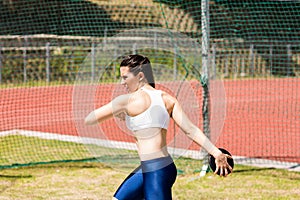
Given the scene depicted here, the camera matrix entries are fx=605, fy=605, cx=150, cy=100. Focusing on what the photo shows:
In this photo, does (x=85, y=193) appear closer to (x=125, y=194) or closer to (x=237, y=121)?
(x=125, y=194)

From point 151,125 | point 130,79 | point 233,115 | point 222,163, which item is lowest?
point 233,115

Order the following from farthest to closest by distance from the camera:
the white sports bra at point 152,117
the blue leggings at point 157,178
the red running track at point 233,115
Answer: the red running track at point 233,115 → the blue leggings at point 157,178 → the white sports bra at point 152,117

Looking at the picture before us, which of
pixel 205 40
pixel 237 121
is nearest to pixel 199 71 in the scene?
pixel 205 40

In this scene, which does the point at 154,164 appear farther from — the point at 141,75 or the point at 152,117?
the point at 141,75

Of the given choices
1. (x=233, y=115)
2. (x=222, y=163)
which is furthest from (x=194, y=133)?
(x=233, y=115)

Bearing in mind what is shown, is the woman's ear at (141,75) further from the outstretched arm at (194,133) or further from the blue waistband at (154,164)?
the blue waistband at (154,164)

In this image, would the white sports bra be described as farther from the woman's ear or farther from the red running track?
the red running track

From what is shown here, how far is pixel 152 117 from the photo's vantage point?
4.35 metres

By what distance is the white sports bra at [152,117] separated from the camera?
4.33 m

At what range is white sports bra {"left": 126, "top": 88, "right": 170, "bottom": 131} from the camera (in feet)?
14.2

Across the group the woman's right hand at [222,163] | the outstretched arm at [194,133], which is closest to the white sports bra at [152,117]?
the outstretched arm at [194,133]

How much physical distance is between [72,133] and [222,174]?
27.8 feet

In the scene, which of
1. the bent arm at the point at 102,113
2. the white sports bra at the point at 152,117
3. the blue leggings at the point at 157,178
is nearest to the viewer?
the bent arm at the point at 102,113

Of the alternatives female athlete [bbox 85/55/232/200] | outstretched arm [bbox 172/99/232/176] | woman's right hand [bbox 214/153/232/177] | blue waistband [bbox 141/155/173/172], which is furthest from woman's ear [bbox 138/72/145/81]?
woman's right hand [bbox 214/153/232/177]
